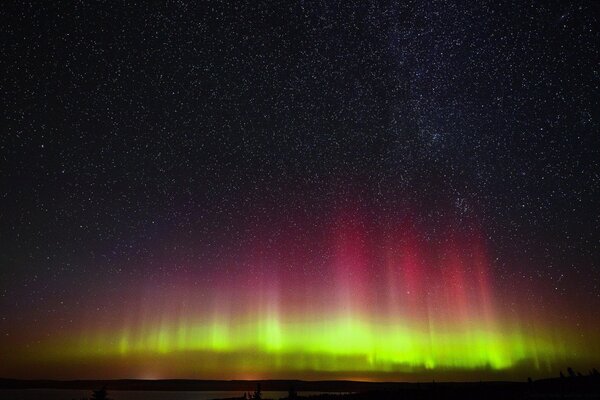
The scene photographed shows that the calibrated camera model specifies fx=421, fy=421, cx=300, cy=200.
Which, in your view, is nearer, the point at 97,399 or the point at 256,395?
the point at 97,399

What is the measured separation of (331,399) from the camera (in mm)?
37781

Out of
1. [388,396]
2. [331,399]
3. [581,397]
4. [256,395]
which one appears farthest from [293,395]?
[581,397]

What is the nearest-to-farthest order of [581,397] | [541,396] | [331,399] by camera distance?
[581,397]
[541,396]
[331,399]

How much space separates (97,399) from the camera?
2391 centimetres

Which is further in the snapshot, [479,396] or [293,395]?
[479,396]

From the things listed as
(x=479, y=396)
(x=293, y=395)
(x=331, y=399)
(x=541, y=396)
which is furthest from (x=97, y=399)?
(x=541, y=396)

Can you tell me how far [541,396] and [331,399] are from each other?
59.5 ft

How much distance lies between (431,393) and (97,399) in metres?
23.2

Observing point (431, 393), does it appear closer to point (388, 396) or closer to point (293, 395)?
point (388, 396)

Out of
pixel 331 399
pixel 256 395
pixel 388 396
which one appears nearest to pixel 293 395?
pixel 256 395

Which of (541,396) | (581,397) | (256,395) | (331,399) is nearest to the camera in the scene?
(581,397)

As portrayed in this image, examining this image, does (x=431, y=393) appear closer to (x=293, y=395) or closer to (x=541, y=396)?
(x=541, y=396)

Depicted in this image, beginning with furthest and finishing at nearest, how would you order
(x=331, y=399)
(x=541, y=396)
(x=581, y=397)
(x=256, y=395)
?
(x=331, y=399) < (x=256, y=395) < (x=541, y=396) < (x=581, y=397)

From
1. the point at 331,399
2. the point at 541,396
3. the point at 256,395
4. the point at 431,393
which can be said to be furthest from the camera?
the point at 331,399
